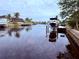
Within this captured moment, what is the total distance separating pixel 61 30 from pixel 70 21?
10.6ft

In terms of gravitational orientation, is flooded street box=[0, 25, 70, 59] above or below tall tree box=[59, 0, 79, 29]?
below

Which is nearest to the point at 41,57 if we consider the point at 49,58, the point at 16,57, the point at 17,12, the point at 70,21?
the point at 49,58

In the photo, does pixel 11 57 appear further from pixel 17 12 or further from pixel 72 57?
pixel 17 12

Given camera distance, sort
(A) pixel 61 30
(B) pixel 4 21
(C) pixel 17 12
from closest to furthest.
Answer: (A) pixel 61 30 → (B) pixel 4 21 → (C) pixel 17 12

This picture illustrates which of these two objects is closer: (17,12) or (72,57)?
(72,57)

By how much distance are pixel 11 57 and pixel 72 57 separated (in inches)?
113

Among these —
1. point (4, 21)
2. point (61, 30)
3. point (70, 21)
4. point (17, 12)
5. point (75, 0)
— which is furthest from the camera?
point (17, 12)

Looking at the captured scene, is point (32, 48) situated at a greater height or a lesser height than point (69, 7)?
lesser

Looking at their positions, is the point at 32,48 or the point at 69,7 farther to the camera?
the point at 69,7

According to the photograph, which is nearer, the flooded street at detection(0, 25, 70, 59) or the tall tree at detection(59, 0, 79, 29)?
the flooded street at detection(0, 25, 70, 59)

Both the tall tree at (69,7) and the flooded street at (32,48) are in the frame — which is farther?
the tall tree at (69,7)

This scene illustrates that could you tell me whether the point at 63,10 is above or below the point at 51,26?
above

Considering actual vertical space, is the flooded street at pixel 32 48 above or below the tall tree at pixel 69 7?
below

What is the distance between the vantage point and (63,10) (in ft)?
87.4
